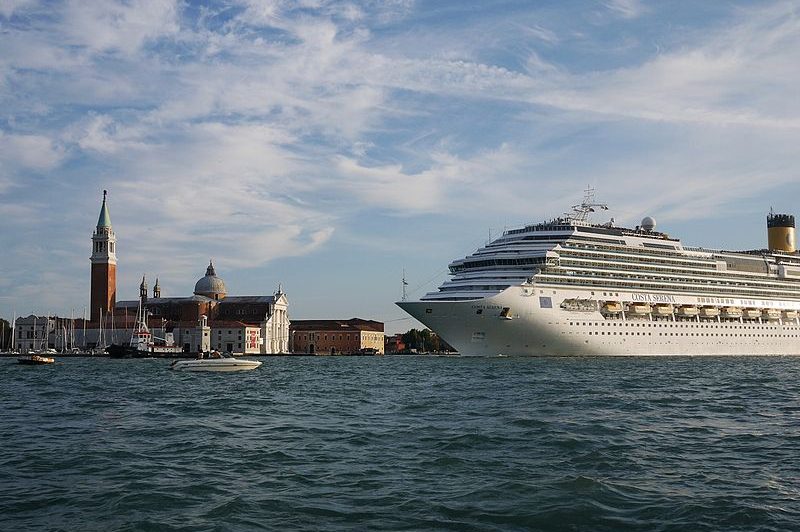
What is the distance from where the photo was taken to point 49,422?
71.0 ft

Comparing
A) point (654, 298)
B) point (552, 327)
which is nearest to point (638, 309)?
point (654, 298)

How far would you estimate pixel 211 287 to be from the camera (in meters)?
150

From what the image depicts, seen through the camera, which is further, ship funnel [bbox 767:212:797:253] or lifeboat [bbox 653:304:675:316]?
ship funnel [bbox 767:212:797:253]

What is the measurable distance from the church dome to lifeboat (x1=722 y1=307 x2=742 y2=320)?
98191 mm

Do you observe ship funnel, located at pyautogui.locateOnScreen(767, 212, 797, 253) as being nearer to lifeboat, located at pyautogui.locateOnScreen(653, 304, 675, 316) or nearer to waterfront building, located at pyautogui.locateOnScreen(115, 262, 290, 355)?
lifeboat, located at pyautogui.locateOnScreen(653, 304, 675, 316)

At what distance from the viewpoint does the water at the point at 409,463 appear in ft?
36.4

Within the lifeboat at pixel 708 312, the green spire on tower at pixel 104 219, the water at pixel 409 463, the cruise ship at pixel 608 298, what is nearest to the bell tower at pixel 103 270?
the green spire on tower at pixel 104 219

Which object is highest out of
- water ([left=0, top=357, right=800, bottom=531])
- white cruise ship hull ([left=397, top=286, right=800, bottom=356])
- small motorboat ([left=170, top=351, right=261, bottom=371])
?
white cruise ship hull ([left=397, top=286, right=800, bottom=356])

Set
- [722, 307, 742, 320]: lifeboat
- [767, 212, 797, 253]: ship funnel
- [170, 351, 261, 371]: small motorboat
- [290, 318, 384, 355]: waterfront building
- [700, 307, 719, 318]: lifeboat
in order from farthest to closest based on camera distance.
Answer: [290, 318, 384, 355]: waterfront building < [767, 212, 797, 253]: ship funnel < [722, 307, 742, 320]: lifeboat < [700, 307, 719, 318]: lifeboat < [170, 351, 261, 371]: small motorboat

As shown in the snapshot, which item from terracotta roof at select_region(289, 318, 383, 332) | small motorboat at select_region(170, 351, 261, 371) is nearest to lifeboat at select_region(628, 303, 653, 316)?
small motorboat at select_region(170, 351, 261, 371)

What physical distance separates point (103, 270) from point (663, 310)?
97486mm

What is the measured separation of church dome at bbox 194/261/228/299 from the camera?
5910 inches

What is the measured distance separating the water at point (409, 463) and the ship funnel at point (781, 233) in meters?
76.2

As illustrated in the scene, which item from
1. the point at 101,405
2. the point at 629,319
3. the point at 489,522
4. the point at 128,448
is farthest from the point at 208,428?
the point at 629,319
